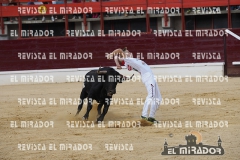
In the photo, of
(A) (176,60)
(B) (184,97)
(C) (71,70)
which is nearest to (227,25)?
(A) (176,60)

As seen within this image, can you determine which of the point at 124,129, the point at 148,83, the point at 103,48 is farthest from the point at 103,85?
the point at 103,48

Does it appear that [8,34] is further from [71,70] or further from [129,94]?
[129,94]

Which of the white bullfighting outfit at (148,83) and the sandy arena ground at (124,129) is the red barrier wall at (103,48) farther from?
the white bullfighting outfit at (148,83)

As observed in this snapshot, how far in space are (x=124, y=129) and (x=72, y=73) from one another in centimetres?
970

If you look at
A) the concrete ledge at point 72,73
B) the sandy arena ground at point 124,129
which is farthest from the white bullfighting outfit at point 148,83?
the concrete ledge at point 72,73

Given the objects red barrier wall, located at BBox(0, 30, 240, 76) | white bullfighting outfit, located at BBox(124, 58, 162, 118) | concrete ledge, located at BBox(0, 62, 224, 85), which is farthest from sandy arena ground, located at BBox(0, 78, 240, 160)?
red barrier wall, located at BBox(0, 30, 240, 76)

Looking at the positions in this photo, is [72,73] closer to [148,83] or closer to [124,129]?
[148,83]

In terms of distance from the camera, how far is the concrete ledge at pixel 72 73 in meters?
18.4

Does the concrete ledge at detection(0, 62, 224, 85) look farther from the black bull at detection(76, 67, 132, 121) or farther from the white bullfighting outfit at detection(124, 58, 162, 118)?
the white bullfighting outfit at detection(124, 58, 162, 118)

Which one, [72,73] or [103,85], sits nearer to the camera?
[103,85]

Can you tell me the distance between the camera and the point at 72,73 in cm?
1931

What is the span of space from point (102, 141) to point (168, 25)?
48.4 feet

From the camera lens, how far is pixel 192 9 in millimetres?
22781

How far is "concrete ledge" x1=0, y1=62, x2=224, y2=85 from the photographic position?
60.3ft
